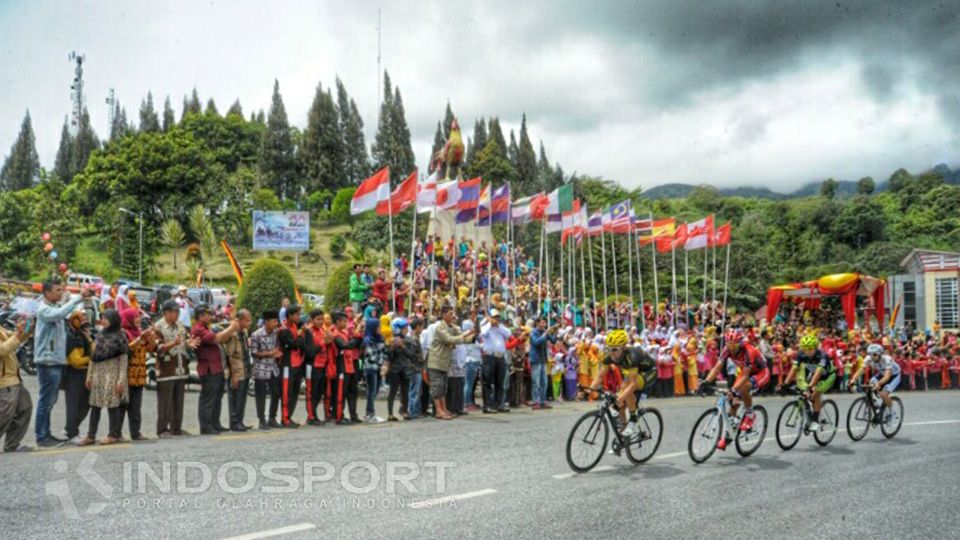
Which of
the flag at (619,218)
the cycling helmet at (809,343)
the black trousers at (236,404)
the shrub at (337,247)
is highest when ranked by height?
the shrub at (337,247)

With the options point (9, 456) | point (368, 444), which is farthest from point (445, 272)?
point (9, 456)

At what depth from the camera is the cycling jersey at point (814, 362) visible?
12562mm

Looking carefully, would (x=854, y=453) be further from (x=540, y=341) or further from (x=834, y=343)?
(x=834, y=343)

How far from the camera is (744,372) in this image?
11.1m

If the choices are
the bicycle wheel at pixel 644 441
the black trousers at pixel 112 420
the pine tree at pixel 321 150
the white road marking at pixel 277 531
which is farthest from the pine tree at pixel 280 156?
the white road marking at pixel 277 531

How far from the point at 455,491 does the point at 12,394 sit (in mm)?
5296

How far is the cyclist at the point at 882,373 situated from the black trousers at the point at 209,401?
35.7ft

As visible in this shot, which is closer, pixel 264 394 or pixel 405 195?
pixel 264 394

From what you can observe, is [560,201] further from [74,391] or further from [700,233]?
[74,391]

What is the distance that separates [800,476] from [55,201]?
2612 inches

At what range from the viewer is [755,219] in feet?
289

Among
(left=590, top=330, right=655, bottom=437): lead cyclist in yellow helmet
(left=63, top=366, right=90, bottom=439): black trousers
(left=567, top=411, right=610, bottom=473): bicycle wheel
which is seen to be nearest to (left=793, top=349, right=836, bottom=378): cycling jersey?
(left=590, top=330, right=655, bottom=437): lead cyclist in yellow helmet

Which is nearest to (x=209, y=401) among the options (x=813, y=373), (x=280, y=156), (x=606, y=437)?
(x=606, y=437)

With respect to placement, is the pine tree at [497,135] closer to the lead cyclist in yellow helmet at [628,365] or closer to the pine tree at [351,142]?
the pine tree at [351,142]
